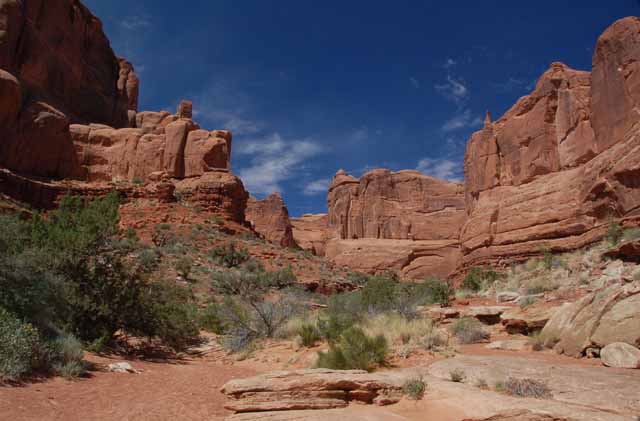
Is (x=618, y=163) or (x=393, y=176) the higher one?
(x=393, y=176)

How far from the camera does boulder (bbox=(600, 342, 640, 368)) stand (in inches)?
250

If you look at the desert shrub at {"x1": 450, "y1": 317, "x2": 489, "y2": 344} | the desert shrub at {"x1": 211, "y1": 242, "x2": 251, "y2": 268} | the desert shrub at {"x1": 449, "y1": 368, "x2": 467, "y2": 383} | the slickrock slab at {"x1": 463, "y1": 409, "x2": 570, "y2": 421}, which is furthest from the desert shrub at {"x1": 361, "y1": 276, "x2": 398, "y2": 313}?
the desert shrub at {"x1": 211, "y1": 242, "x2": 251, "y2": 268}

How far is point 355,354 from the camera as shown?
8.08m

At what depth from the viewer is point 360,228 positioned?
67438 mm

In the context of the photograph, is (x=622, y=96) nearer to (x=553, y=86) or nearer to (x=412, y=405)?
(x=553, y=86)

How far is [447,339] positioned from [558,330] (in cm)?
235

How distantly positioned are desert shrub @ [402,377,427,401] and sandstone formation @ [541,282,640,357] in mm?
Result: 3752

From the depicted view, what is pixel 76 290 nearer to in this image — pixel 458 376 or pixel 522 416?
pixel 458 376

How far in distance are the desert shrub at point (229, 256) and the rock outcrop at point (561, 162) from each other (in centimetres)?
1537

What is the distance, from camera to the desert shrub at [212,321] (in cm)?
1658

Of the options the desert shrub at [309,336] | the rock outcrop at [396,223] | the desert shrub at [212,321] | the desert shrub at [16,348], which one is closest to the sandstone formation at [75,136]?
the desert shrub at [212,321]

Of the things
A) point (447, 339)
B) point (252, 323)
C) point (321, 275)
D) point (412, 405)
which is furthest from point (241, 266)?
point (412, 405)

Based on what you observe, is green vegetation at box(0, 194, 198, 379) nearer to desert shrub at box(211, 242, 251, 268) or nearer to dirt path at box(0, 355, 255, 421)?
dirt path at box(0, 355, 255, 421)

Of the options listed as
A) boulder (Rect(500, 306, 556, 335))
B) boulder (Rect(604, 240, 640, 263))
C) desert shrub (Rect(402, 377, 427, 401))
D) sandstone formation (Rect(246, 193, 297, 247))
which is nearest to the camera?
desert shrub (Rect(402, 377, 427, 401))
